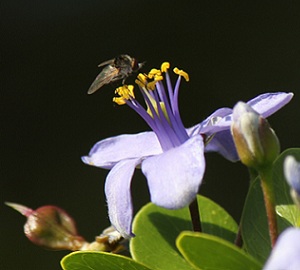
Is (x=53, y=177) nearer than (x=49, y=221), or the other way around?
(x=49, y=221)

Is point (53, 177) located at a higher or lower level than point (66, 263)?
lower

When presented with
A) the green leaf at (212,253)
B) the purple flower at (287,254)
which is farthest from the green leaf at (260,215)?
the purple flower at (287,254)

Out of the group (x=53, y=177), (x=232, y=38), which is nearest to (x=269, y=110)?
(x=53, y=177)

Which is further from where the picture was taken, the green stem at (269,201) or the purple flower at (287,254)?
the green stem at (269,201)

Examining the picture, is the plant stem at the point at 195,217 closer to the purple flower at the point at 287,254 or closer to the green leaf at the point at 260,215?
the green leaf at the point at 260,215

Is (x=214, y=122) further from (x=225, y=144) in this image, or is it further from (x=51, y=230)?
(x=51, y=230)

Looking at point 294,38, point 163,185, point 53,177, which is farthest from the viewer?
point 294,38

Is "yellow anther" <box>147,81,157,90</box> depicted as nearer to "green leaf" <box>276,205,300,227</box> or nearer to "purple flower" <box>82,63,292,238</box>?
"purple flower" <box>82,63,292,238</box>

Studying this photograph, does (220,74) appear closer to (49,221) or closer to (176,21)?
(176,21)
